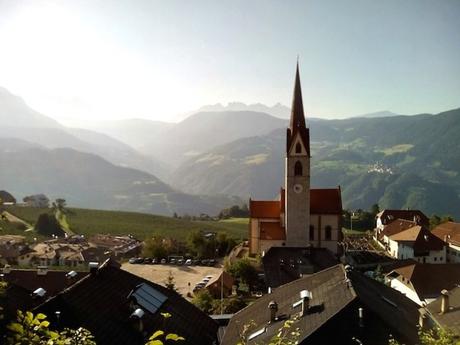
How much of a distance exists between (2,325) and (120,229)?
9618 cm

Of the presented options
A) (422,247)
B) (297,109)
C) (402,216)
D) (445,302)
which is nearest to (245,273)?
(297,109)

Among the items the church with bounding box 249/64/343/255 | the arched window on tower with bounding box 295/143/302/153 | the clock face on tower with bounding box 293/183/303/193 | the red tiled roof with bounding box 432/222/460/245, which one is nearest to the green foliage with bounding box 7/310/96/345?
the church with bounding box 249/64/343/255

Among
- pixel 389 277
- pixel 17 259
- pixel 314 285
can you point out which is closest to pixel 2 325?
pixel 314 285

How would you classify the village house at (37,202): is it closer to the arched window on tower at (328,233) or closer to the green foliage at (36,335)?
the arched window on tower at (328,233)

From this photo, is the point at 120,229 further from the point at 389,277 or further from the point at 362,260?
the point at 389,277

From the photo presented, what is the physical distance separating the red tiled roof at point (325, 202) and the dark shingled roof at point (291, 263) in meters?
9.97

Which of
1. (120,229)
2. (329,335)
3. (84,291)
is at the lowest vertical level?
(120,229)

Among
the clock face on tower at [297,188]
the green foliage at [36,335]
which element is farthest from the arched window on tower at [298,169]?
the green foliage at [36,335]

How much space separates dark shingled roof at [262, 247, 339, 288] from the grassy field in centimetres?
4593

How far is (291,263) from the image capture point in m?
42.1

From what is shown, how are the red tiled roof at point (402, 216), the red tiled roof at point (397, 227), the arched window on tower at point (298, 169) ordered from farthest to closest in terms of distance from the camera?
the red tiled roof at point (402, 216), the red tiled roof at point (397, 227), the arched window on tower at point (298, 169)

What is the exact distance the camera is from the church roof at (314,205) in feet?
181

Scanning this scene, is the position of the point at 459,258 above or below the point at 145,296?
below

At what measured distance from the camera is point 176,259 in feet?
221
